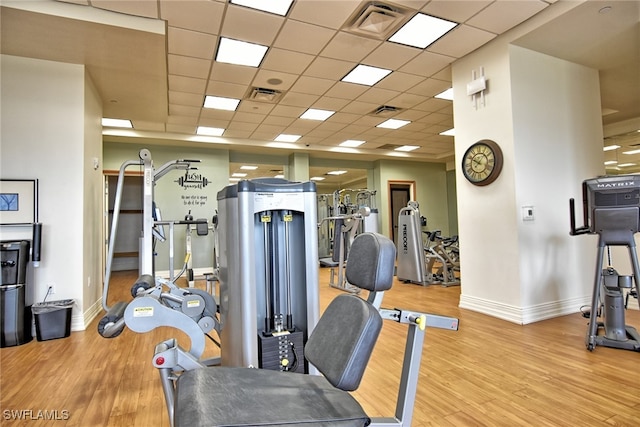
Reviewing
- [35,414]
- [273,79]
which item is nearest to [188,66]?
[273,79]

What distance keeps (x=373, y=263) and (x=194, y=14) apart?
287 cm

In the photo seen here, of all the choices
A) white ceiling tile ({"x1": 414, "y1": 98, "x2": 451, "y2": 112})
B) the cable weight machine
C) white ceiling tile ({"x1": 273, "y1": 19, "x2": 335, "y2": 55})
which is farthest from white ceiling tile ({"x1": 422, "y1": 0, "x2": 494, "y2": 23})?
white ceiling tile ({"x1": 414, "y1": 98, "x2": 451, "y2": 112})

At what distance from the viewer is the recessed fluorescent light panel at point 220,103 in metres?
4.96

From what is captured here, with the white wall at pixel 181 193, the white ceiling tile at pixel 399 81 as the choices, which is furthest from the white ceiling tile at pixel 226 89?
the white wall at pixel 181 193

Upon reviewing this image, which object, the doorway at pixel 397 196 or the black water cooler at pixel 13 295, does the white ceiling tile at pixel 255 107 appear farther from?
the doorway at pixel 397 196

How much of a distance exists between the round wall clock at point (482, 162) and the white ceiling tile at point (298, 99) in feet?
7.75

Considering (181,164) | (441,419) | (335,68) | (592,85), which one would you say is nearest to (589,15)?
(592,85)

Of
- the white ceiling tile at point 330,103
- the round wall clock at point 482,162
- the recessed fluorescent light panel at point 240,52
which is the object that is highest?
the white ceiling tile at point 330,103

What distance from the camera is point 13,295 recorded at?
300 centimetres

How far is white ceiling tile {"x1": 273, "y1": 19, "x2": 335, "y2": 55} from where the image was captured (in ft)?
10.5

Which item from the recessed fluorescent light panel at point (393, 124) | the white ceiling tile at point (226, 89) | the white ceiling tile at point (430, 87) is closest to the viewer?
the white ceiling tile at point (226, 89)

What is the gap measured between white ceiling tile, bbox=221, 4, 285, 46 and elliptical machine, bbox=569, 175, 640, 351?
9.81 ft

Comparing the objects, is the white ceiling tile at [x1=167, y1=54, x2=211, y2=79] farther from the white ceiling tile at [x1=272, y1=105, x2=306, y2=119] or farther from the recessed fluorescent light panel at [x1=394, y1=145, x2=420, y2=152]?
the recessed fluorescent light panel at [x1=394, y1=145, x2=420, y2=152]

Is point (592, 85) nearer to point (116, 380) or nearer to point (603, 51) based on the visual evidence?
point (603, 51)
